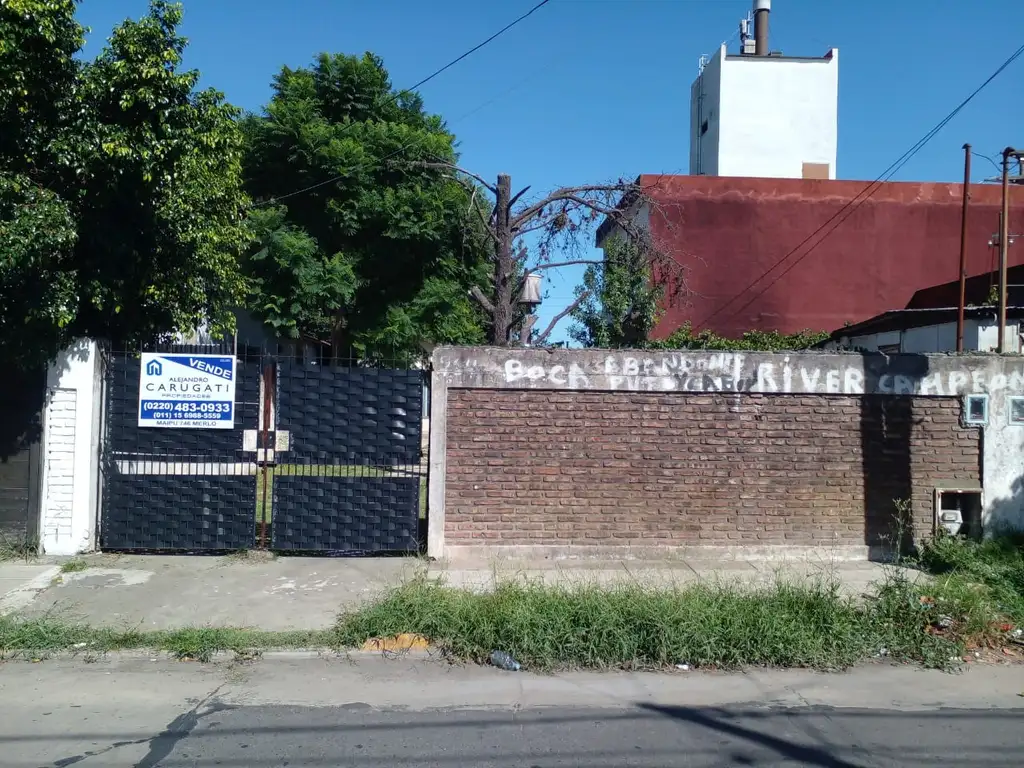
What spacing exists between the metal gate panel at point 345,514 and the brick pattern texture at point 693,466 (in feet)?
1.66

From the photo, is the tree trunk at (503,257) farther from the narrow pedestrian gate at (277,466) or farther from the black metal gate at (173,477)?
the black metal gate at (173,477)

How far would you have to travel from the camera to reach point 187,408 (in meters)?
9.23

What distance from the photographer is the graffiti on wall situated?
370 inches

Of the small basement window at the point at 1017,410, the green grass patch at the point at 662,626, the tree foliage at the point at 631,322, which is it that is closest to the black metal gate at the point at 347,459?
the green grass patch at the point at 662,626

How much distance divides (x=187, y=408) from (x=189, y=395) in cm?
14

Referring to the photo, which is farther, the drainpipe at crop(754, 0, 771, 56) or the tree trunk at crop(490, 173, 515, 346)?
the drainpipe at crop(754, 0, 771, 56)

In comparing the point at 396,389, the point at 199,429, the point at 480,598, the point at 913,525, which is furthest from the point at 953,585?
the point at 199,429

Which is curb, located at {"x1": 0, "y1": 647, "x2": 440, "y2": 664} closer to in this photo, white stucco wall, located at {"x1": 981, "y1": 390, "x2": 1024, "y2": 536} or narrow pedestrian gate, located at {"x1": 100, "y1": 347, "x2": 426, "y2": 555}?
narrow pedestrian gate, located at {"x1": 100, "y1": 347, "x2": 426, "y2": 555}

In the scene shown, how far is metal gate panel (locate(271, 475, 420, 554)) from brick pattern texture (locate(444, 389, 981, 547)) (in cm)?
51

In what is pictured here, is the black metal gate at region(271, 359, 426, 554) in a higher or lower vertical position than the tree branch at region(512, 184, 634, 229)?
lower

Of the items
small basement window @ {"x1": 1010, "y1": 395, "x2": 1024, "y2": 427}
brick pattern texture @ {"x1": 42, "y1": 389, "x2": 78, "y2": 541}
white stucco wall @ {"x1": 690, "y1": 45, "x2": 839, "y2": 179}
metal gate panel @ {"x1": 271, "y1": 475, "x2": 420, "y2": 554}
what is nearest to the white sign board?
brick pattern texture @ {"x1": 42, "y1": 389, "x2": 78, "y2": 541}

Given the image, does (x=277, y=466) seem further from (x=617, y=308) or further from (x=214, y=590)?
(x=617, y=308)

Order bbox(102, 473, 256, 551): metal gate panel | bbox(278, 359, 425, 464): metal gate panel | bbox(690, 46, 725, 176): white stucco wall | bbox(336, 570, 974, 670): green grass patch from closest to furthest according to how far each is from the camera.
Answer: bbox(336, 570, 974, 670): green grass patch → bbox(102, 473, 256, 551): metal gate panel → bbox(278, 359, 425, 464): metal gate panel → bbox(690, 46, 725, 176): white stucco wall

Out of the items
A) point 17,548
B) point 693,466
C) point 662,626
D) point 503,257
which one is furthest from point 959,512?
point 17,548
